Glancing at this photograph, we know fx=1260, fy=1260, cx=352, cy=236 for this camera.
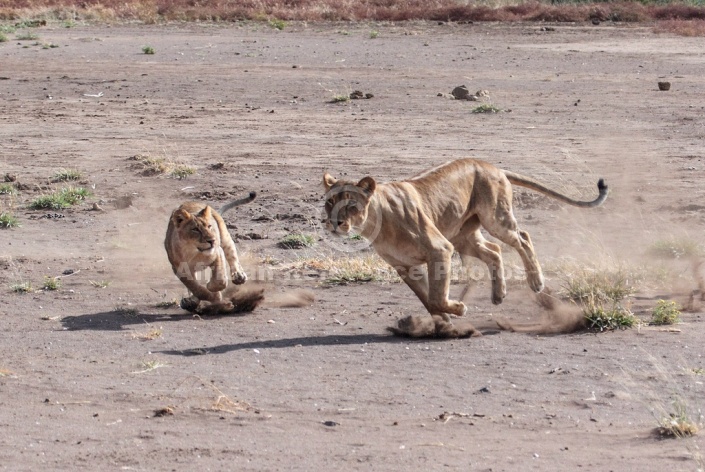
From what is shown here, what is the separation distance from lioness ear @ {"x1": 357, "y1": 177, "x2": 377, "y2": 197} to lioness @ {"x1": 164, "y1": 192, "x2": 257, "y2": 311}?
1521 mm

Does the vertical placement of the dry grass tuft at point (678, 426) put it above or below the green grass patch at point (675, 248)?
above

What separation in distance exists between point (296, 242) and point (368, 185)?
3949mm

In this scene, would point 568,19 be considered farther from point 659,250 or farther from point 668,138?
point 659,250

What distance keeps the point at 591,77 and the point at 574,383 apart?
16.3 meters

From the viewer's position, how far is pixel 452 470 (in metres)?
6.46

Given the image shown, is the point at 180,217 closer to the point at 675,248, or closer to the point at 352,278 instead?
the point at 352,278

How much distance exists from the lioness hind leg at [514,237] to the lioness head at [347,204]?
4.81 feet

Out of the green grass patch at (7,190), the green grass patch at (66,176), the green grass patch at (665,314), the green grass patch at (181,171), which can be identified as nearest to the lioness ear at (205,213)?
the green grass patch at (665,314)

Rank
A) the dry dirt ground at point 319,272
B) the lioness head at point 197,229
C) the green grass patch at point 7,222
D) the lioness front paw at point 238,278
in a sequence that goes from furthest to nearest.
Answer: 1. the green grass patch at point 7,222
2. the lioness front paw at point 238,278
3. the lioness head at point 197,229
4. the dry dirt ground at point 319,272

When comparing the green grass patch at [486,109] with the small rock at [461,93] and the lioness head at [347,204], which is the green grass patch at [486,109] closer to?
the small rock at [461,93]

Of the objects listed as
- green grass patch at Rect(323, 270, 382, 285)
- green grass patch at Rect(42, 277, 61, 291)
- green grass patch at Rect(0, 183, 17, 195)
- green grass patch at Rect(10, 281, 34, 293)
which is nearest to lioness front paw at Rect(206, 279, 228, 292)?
green grass patch at Rect(323, 270, 382, 285)

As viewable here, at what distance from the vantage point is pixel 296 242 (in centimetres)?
1274

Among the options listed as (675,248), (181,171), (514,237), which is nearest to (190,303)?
(514,237)

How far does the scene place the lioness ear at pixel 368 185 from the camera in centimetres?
885
